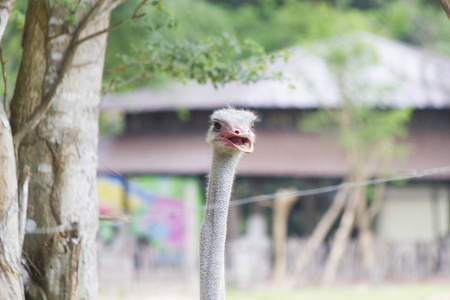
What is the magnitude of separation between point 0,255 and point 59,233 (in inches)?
20.8

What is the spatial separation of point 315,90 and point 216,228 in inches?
547

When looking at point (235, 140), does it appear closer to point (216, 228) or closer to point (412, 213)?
point (216, 228)

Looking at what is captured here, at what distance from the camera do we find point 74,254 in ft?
14.2

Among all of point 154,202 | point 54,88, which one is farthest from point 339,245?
point 54,88

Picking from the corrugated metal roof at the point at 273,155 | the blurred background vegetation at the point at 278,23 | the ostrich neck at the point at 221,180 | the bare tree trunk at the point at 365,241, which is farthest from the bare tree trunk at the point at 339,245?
the ostrich neck at the point at 221,180

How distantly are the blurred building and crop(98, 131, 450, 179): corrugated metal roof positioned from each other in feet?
0.08

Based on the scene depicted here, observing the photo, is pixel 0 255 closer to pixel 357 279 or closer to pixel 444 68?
pixel 357 279

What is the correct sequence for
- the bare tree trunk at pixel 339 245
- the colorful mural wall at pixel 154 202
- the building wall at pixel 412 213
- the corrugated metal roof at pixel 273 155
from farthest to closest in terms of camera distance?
1. the building wall at pixel 412 213
2. the corrugated metal roof at pixel 273 155
3. the colorful mural wall at pixel 154 202
4. the bare tree trunk at pixel 339 245

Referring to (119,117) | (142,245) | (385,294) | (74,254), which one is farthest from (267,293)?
(74,254)

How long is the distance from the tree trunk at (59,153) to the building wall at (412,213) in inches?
600

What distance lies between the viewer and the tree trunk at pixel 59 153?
4.32 metres

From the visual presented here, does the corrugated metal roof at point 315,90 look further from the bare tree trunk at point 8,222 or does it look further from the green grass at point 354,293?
the bare tree trunk at point 8,222

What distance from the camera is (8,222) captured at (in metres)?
3.91

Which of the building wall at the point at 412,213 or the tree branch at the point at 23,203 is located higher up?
the tree branch at the point at 23,203
